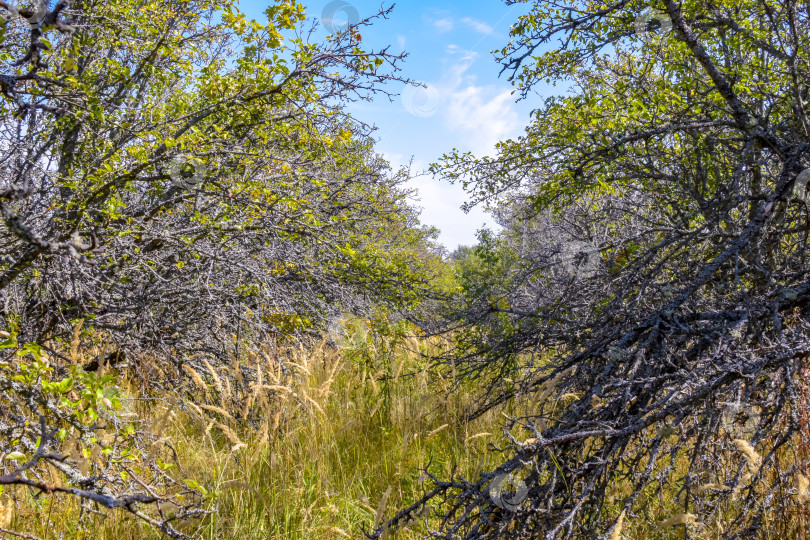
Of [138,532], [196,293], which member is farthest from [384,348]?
[138,532]

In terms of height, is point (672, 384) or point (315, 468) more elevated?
point (672, 384)

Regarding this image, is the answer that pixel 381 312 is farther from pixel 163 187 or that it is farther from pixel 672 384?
pixel 672 384

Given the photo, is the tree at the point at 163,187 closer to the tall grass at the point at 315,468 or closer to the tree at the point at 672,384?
the tall grass at the point at 315,468

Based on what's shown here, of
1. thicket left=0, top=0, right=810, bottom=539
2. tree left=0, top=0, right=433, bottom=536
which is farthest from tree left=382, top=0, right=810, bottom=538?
tree left=0, top=0, right=433, bottom=536

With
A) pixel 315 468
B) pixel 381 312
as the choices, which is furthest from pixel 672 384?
pixel 381 312

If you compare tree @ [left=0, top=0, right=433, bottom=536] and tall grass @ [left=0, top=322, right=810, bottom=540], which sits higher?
tree @ [left=0, top=0, right=433, bottom=536]

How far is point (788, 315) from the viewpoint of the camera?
210 centimetres

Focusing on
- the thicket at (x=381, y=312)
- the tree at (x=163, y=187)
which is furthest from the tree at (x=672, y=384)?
the tree at (x=163, y=187)

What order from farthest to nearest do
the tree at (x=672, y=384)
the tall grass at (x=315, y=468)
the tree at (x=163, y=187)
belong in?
the tree at (x=163, y=187)
the tall grass at (x=315, y=468)
the tree at (x=672, y=384)

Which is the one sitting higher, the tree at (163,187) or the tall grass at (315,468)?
the tree at (163,187)

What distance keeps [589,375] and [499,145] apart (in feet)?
13.0

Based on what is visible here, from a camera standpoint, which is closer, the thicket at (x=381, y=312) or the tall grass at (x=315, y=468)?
the thicket at (x=381, y=312)

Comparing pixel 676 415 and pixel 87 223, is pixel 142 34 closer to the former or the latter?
pixel 87 223

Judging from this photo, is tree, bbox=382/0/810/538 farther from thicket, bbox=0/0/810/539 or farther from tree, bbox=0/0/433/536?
tree, bbox=0/0/433/536
